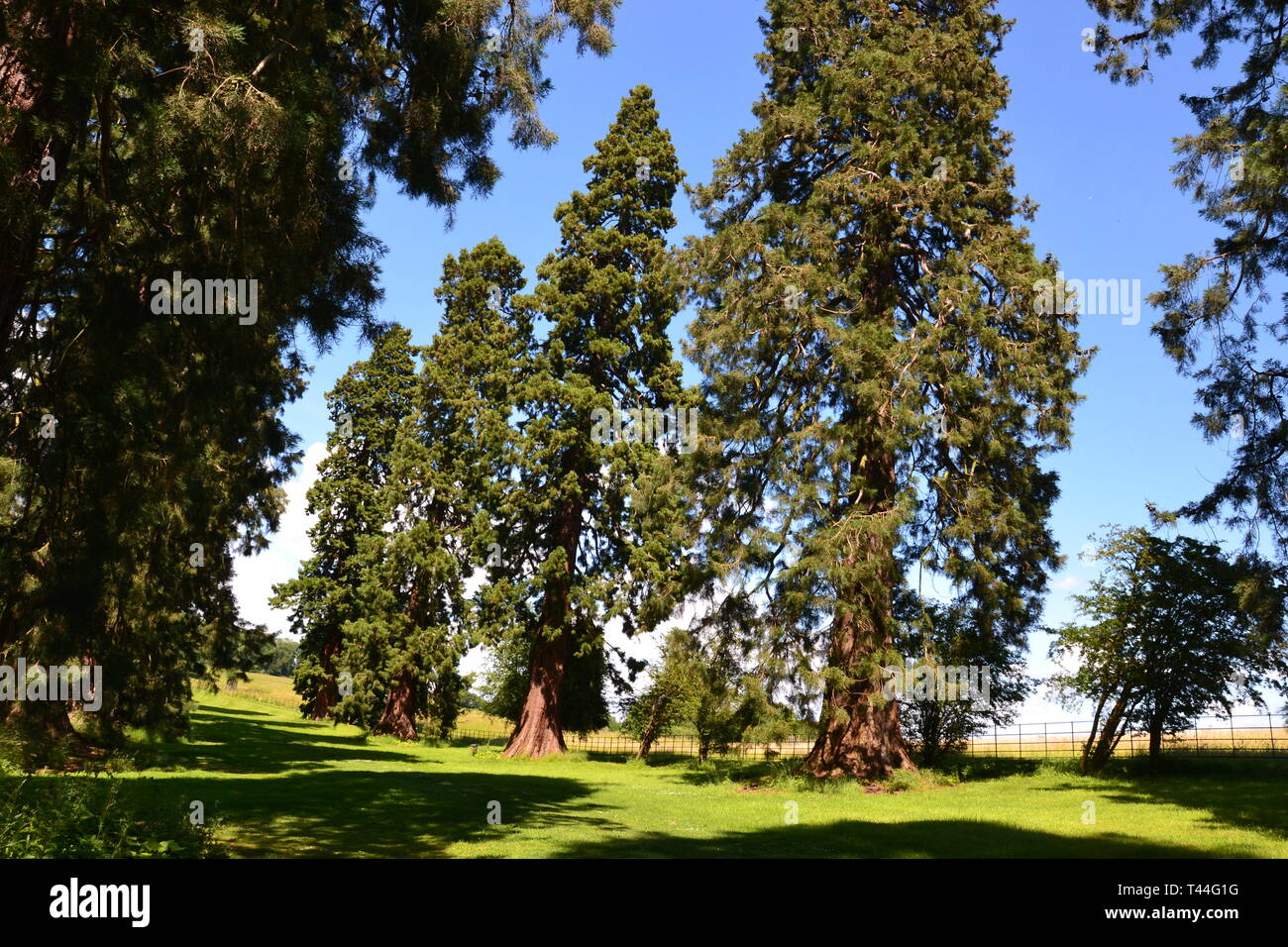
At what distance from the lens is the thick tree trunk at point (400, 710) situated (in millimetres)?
34719

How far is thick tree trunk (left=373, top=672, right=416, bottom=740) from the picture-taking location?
34.7 metres

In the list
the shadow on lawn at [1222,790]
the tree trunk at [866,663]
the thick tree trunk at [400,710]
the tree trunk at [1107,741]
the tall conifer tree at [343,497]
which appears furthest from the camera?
the tall conifer tree at [343,497]

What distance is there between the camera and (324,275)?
9469 millimetres

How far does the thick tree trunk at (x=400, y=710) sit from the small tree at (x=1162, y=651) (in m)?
24.6

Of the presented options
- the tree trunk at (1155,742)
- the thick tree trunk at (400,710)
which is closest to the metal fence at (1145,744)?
the tree trunk at (1155,742)

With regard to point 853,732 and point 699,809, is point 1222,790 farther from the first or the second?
point 699,809

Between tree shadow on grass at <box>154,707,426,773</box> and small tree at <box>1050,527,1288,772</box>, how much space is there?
59.3 ft

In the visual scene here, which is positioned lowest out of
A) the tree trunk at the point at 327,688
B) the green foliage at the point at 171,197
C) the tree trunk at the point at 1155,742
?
the tree trunk at the point at 327,688

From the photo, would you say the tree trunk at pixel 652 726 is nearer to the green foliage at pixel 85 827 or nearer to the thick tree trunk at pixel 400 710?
the thick tree trunk at pixel 400 710

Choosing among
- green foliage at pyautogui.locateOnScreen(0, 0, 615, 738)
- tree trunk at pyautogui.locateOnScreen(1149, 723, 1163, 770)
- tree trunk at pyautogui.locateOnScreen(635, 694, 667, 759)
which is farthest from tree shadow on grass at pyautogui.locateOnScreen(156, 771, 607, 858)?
tree trunk at pyautogui.locateOnScreen(1149, 723, 1163, 770)

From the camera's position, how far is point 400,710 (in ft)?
114

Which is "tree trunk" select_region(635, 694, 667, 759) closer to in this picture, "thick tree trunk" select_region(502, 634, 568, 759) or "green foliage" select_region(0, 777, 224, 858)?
"thick tree trunk" select_region(502, 634, 568, 759)

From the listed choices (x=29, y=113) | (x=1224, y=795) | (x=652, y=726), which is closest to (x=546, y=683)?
(x=652, y=726)
